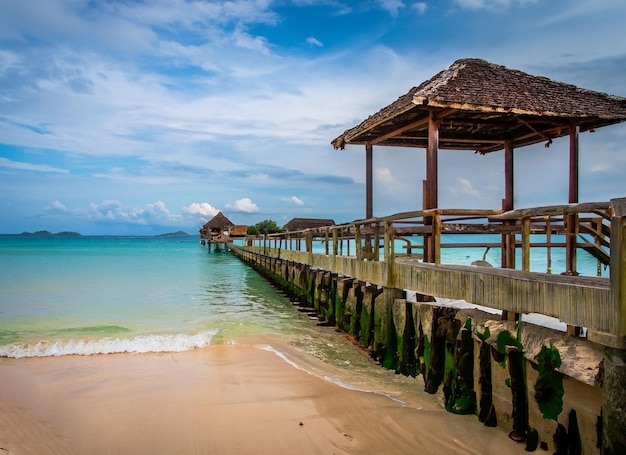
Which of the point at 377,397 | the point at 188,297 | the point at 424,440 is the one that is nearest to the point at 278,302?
the point at 188,297

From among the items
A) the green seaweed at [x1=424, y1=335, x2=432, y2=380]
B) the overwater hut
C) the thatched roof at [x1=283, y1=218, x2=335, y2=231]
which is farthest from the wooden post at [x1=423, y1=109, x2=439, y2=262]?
the overwater hut

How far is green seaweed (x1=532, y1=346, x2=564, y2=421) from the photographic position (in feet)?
12.7

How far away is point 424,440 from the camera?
15.6 ft

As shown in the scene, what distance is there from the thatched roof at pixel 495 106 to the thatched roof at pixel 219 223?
189 ft

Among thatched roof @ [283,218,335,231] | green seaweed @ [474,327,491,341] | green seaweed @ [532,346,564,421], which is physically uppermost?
thatched roof @ [283,218,335,231]

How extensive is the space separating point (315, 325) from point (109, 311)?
25.2ft

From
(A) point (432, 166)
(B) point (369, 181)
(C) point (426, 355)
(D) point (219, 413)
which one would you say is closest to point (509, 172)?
(B) point (369, 181)

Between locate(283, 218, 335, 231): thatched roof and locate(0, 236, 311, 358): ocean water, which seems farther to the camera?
locate(283, 218, 335, 231): thatched roof

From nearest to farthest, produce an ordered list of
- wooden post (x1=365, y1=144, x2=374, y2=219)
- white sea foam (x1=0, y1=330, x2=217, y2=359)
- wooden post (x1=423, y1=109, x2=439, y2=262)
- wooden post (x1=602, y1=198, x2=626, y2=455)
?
wooden post (x1=602, y1=198, x2=626, y2=455)
wooden post (x1=423, y1=109, x2=439, y2=262)
white sea foam (x1=0, y1=330, x2=217, y2=359)
wooden post (x1=365, y1=144, x2=374, y2=219)

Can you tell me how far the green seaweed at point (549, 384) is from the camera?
3865mm

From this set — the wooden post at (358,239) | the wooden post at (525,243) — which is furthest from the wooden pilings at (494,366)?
the wooden post at (358,239)

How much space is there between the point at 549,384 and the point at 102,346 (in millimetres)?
8277

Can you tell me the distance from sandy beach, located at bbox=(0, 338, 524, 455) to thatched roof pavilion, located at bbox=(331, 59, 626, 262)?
14.1 feet

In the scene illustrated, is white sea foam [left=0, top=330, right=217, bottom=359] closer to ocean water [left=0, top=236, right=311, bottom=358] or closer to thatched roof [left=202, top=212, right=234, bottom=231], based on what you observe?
ocean water [left=0, top=236, right=311, bottom=358]
